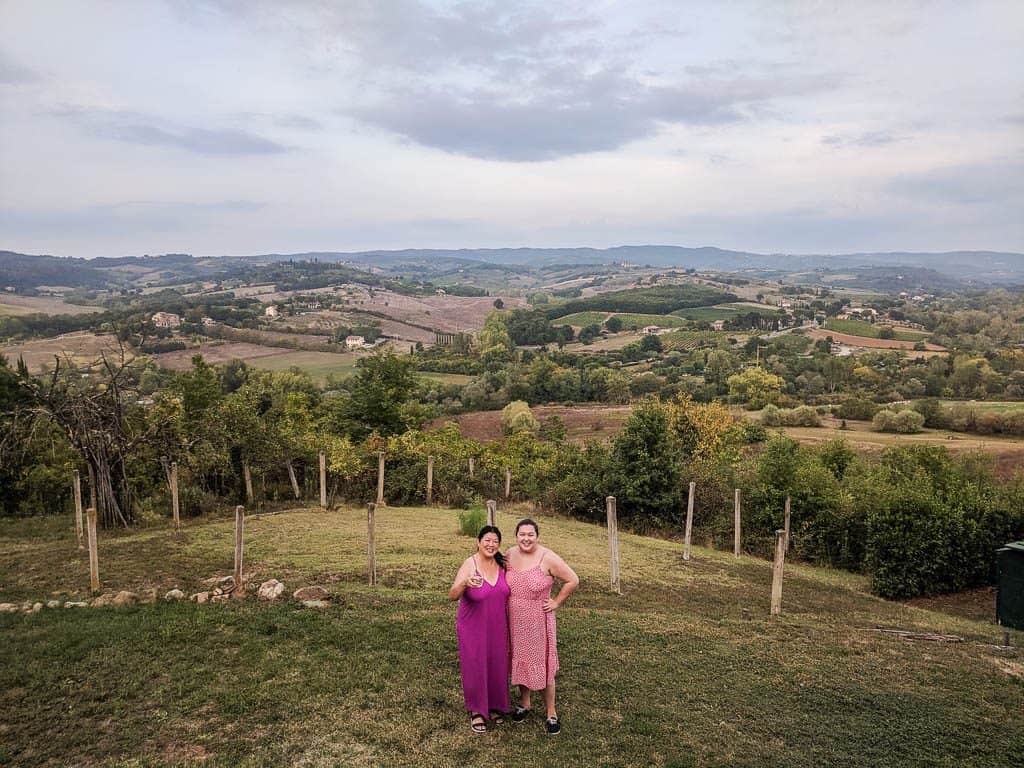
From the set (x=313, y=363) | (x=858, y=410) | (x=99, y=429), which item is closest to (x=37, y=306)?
(x=313, y=363)

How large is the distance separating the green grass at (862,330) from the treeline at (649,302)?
37785 millimetres

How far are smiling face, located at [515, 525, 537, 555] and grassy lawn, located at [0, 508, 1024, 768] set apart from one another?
6.07ft

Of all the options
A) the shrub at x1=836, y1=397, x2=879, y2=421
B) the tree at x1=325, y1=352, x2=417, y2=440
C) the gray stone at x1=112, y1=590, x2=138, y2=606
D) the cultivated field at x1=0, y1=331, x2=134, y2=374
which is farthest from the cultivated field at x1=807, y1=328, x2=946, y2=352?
the gray stone at x1=112, y1=590, x2=138, y2=606

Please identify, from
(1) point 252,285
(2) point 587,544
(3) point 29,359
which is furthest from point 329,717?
(1) point 252,285

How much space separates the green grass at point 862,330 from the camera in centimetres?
11721

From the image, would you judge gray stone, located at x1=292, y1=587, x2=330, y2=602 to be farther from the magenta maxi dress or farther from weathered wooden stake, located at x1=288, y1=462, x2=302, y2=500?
weathered wooden stake, located at x1=288, y1=462, x2=302, y2=500

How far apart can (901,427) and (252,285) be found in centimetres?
17378

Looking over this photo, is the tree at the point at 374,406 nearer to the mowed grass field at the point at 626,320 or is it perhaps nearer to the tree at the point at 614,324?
the tree at the point at 614,324

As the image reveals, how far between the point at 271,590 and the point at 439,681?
12.4ft

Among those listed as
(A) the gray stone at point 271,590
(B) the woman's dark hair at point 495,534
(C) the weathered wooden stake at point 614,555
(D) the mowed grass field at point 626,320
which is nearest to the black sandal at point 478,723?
(B) the woman's dark hair at point 495,534

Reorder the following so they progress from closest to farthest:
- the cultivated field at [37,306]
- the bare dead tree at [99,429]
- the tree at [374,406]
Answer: the bare dead tree at [99,429]
the tree at [374,406]
the cultivated field at [37,306]

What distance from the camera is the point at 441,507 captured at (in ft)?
64.3

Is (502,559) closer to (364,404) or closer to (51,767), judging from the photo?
(51,767)

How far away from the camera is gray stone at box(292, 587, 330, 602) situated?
9086 millimetres
